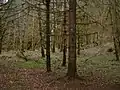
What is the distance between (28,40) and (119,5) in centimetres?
2411

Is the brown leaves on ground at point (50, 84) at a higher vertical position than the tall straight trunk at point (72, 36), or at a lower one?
lower

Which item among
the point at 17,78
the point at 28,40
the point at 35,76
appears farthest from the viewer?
the point at 28,40

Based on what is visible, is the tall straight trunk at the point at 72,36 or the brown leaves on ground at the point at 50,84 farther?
the tall straight trunk at the point at 72,36

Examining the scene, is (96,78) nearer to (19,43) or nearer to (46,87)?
(46,87)

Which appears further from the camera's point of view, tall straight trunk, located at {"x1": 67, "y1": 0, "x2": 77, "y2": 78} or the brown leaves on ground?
tall straight trunk, located at {"x1": 67, "y1": 0, "x2": 77, "y2": 78}

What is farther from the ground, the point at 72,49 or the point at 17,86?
the point at 72,49

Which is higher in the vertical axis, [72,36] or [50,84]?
[72,36]

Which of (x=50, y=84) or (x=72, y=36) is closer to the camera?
(x=50, y=84)

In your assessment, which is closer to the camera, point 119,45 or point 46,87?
point 46,87

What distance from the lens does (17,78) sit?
14109 mm

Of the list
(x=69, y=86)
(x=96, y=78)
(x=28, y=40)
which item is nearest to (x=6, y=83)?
(x=69, y=86)

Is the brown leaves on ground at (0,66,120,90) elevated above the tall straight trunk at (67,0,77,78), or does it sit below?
below

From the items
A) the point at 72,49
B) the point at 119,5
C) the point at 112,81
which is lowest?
the point at 112,81

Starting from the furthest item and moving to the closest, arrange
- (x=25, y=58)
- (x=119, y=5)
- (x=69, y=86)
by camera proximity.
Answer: (x=25, y=58) < (x=119, y=5) < (x=69, y=86)
